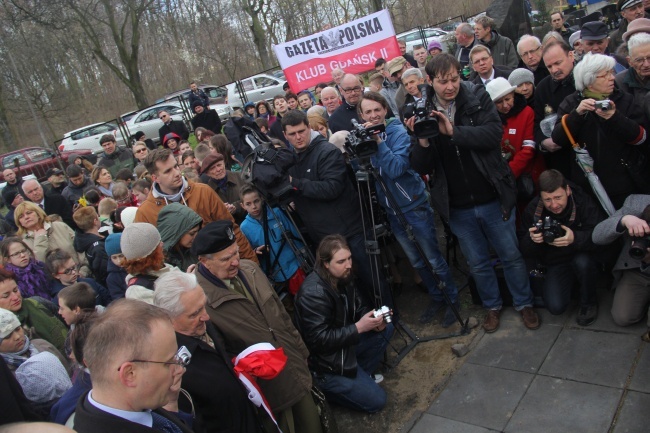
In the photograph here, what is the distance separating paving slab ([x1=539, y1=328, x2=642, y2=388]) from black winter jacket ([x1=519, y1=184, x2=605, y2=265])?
58 centimetres

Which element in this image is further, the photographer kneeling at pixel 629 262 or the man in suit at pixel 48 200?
the man in suit at pixel 48 200

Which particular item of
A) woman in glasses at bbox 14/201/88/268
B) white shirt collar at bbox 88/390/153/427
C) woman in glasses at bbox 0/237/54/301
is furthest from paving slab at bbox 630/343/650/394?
woman in glasses at bbox 14/201/88/268

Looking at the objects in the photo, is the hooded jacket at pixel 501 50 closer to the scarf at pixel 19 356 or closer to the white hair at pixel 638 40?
the white hair at pixel 638 40

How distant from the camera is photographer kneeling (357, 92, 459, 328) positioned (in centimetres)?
409

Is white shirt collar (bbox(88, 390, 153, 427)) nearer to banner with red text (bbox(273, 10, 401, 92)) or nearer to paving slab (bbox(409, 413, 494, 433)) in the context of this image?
paving slab (bbox(409, 413, 494, 433))

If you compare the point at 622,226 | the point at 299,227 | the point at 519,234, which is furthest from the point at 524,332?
the point at 299,227

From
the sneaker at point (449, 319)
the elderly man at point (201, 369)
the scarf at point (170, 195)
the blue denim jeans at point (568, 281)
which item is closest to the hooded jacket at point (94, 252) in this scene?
the scarf at point (170, 195)

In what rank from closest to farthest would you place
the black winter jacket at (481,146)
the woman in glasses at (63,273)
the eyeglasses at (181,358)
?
the eyeglasses at (181,358), the black winter jacket at (481,146), the woman in glasses at (63,273)

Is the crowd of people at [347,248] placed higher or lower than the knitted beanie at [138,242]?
lower

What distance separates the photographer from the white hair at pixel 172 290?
2549 millimetres

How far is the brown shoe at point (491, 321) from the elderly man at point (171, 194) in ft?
6.38

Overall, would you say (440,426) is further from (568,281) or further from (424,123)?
(424,123)

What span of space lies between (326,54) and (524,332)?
6.19m

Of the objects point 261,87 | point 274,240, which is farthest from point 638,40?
point 261,87
